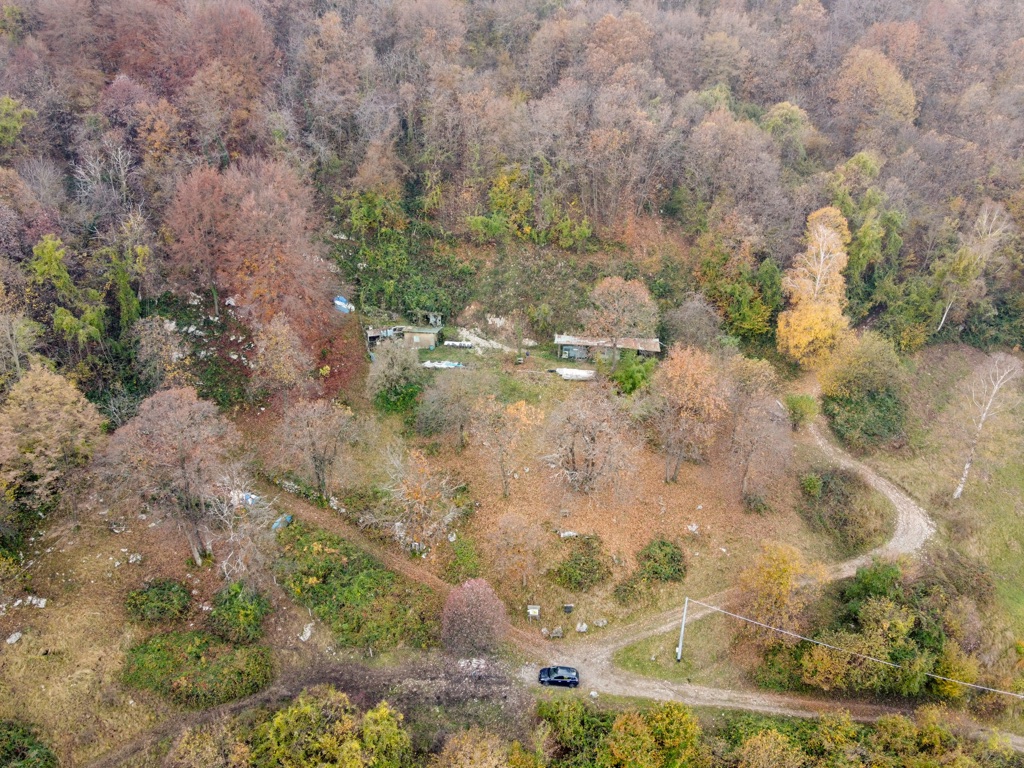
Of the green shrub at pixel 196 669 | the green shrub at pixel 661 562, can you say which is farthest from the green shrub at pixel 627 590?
the green shrub at pixel 196 669

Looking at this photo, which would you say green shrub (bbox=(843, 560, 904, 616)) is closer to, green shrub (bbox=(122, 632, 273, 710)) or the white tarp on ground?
the white tarp on ground

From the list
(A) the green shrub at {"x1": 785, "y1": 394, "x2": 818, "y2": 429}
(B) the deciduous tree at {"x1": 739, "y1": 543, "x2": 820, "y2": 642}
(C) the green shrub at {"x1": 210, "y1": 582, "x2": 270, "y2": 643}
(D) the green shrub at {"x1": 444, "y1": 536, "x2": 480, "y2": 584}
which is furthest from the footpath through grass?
(C) the green shrub at {"x1": 210, "y1": 582, "x2": 270, "y2": 643}

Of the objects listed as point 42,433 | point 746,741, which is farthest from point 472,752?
point 42,433

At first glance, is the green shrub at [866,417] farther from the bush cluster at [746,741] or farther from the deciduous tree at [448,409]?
the deciduous tree at [448,409]

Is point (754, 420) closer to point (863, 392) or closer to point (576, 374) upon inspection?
point (576, 374)

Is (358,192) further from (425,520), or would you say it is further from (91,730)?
(91,730)

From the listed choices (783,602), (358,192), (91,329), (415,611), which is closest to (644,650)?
(783,602)

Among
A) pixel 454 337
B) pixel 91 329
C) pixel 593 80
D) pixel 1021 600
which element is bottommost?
pixel 1021 600
